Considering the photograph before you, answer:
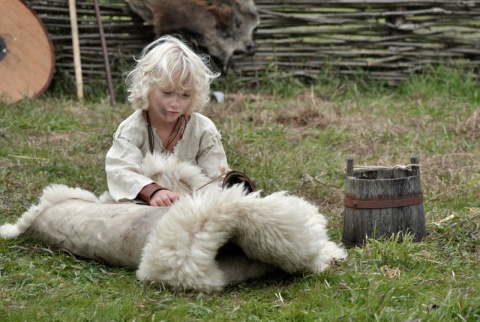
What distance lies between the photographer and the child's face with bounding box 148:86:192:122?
4027 millimetres

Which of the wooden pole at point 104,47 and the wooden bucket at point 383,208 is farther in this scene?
the wooden pole at point 104,47

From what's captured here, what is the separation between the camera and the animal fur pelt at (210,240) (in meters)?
3.18

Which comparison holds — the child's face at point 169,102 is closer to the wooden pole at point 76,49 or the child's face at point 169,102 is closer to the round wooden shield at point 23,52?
the round wooden shield at point 23,52

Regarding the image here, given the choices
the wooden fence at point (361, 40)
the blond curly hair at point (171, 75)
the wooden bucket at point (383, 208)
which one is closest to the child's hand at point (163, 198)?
the blond curly hair at point (171, 75)

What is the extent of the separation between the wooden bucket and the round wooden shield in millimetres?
4108

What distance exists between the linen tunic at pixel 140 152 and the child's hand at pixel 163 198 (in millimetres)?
103

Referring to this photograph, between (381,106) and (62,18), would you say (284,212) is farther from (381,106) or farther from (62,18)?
(62,18)

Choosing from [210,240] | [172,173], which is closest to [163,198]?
[172,173]

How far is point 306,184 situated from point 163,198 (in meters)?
1.52

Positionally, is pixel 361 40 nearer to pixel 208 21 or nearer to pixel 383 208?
pixel 208 21

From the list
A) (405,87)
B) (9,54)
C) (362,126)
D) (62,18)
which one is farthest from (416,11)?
(9,54)

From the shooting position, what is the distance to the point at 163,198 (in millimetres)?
3828

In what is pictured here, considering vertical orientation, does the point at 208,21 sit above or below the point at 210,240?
above

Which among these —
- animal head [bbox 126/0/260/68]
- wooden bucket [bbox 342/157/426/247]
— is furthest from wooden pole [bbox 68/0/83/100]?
wooden bucket [bbox 342/157/426/247]
